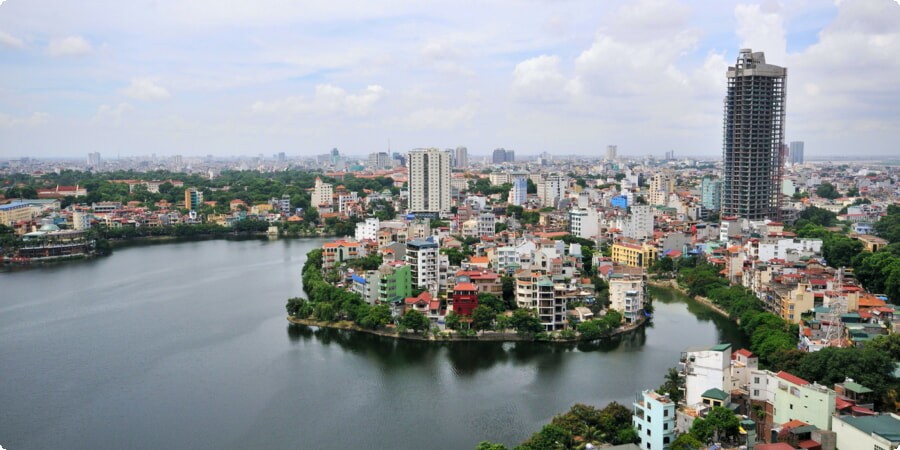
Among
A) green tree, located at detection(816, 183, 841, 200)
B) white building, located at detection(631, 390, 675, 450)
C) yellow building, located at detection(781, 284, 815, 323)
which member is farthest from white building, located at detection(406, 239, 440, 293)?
green tree, located at detection(816, 183, 841, 200)

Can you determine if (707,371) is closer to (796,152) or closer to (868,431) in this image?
(868,431)

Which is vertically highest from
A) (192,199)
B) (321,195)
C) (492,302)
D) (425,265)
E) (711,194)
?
(711,194)

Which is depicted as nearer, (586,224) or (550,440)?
(550,440)

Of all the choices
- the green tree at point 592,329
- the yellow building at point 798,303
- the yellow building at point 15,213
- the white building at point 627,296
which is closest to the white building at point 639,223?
the white building at point 627,296

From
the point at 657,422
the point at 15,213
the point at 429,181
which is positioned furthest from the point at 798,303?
the point at 15,213

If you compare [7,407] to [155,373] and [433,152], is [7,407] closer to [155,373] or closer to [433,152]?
[155,373]

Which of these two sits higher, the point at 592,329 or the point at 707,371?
the point at 707,371

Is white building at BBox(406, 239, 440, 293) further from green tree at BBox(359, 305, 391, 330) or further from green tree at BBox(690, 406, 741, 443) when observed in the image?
green tree at BBox(690, 406, 741, 443)
